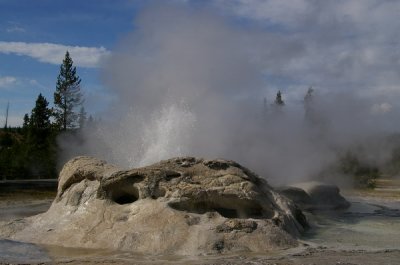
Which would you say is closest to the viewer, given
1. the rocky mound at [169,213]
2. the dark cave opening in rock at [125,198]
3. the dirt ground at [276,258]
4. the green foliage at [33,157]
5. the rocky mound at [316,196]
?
the dirt ground at [276,258]

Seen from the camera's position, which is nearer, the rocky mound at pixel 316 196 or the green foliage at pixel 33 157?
the rocky mound at pixel 316 196

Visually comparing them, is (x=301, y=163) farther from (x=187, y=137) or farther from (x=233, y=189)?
(x=233, y=189)

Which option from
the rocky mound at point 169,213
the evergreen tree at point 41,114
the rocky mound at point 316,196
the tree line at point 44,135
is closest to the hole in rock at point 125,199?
the rocky mound at point 169,213

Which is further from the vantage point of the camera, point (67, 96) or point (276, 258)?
point (67, 96)

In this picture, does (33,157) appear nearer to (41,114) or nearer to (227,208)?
(41,114)

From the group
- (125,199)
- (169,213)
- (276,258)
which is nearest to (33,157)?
(125,199)

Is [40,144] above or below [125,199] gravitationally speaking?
above

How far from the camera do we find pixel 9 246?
10.3 metres

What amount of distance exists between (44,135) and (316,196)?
1257 inches

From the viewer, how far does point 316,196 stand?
18391 mm

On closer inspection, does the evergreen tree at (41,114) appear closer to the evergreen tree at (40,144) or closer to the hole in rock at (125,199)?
the evergreen tree at (40,144)

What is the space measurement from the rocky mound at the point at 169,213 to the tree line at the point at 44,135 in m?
23.7

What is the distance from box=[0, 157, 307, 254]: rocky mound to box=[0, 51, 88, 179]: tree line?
934 inches

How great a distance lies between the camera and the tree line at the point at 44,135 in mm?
36125
